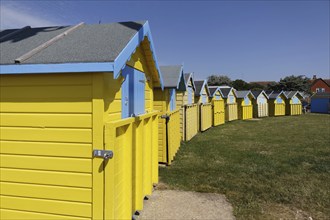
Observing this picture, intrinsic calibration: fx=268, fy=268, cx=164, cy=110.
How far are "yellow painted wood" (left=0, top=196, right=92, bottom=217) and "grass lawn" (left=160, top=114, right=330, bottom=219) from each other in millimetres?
3125

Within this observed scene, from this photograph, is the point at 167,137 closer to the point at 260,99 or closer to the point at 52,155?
the point at 52,155

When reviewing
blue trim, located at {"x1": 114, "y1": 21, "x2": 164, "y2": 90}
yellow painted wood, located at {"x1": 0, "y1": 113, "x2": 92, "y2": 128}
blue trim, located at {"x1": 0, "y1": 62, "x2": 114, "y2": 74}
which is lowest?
yellow painted wood, located at {"x1": 0, "y1": 113, "x2": 92, "y2": 128}

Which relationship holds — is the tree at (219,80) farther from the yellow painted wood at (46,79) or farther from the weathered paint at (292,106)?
the yellow painted wood at (46,79)

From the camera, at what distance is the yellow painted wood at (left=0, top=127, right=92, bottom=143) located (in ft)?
11.4

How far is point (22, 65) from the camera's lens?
3381 mm

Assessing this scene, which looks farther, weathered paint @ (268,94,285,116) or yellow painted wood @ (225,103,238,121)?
weathered paint @ (268,94,285,116)

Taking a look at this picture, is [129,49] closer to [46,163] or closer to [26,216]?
[46,163]

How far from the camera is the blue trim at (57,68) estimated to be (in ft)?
10.4

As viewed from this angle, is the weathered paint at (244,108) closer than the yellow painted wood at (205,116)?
No

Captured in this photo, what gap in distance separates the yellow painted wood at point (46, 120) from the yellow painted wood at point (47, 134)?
0.18 feet

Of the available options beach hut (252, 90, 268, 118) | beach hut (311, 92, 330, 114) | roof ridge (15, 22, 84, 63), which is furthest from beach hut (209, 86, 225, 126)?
beach hut (311, 92, 330, 114)

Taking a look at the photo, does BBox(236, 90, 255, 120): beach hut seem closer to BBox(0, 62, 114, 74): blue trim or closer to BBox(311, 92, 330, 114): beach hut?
BBox(311, 92, 330, 114): beach hut

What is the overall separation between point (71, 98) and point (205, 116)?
54.1 ft

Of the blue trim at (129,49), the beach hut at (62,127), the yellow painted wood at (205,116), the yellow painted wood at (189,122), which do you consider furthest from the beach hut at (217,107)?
the beach hut at (62,127)
